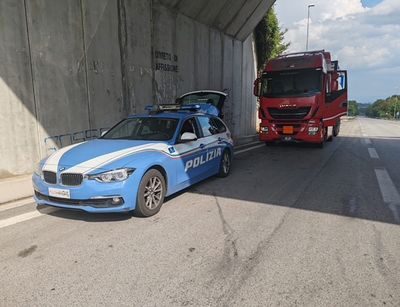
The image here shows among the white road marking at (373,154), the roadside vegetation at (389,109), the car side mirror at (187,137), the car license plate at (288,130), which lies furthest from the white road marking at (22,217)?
the roadside vegetation at (389,109)

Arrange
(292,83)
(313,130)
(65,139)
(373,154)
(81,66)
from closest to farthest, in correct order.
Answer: (65,139) → (81,66) → (373,154) → (313,130) → (292,83)

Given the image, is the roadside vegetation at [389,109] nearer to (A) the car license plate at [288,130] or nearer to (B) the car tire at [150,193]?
(A) the car license plate at [288,130]

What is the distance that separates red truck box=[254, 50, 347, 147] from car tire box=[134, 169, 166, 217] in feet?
27.9

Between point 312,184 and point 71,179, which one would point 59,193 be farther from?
point 312,184

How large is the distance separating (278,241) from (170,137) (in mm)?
2700

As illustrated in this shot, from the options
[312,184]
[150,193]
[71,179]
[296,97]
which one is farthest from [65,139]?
[296,97]

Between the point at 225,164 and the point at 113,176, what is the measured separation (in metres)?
3.79

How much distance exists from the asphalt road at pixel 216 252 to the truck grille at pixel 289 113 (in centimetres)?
624

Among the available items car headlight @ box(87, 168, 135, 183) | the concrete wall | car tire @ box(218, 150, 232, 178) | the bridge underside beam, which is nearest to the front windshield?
car headlight @ box(87, 168, 135, 183)

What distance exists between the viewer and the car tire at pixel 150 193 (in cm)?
492

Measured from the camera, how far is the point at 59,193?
4.75 meters

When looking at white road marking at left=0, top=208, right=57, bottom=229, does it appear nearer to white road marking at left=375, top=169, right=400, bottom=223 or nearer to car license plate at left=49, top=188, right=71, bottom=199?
car license plate at left=49, top=188, right=71, bottom=199

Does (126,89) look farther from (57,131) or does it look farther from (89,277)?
(89,277)

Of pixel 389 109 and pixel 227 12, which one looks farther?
pixel 389 109
